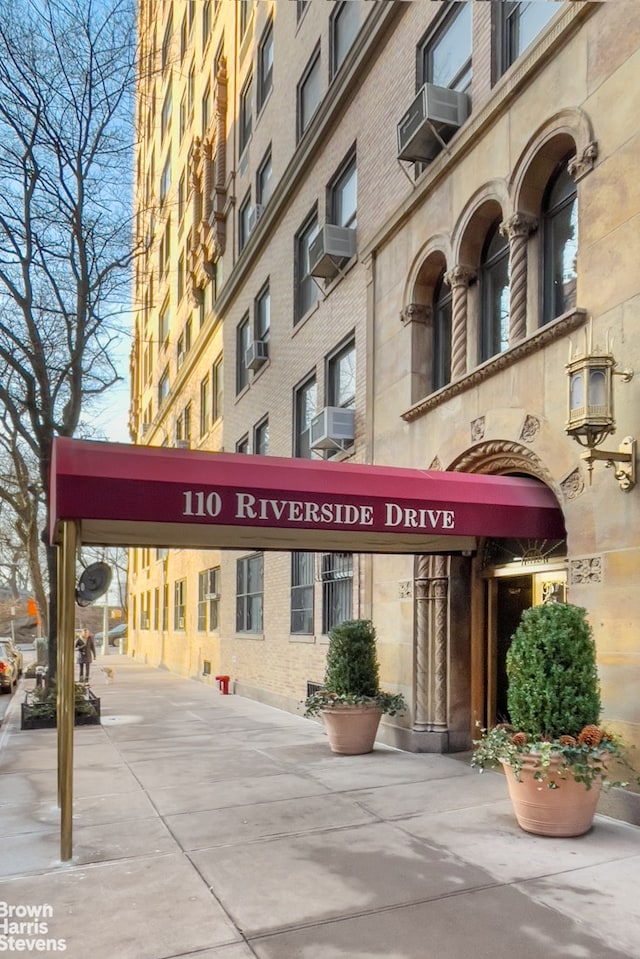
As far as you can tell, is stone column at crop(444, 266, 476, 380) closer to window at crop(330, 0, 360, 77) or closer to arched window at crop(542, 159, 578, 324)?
arched window at crop(542, 159, 578, 324)

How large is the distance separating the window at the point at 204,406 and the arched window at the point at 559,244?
57.9 feet

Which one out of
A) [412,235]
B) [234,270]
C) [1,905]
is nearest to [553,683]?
[1,905]

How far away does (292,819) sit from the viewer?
23.3 feet

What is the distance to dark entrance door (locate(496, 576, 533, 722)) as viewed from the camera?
31.7 feet

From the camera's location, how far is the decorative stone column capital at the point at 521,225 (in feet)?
29.1

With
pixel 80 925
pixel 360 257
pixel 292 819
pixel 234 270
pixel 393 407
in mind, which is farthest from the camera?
pixel 234 270

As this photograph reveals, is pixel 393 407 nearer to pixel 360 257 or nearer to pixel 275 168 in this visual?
pixel 360 257

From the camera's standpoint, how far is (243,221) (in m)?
21.7

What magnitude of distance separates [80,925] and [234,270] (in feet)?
60.7

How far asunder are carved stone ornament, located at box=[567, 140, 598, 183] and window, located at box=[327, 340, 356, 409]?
616cm

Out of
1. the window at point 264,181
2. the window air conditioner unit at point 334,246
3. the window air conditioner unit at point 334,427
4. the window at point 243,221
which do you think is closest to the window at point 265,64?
the window at point 264,181

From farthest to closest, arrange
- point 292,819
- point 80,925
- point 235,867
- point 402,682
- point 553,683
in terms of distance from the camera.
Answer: point 402,682, point 292,819, point 553,683, point 235,867, point 80,925

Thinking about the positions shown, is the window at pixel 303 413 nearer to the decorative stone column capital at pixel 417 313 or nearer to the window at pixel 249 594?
the window at pixel 249 594

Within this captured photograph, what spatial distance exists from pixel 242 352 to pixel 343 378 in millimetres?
7786
